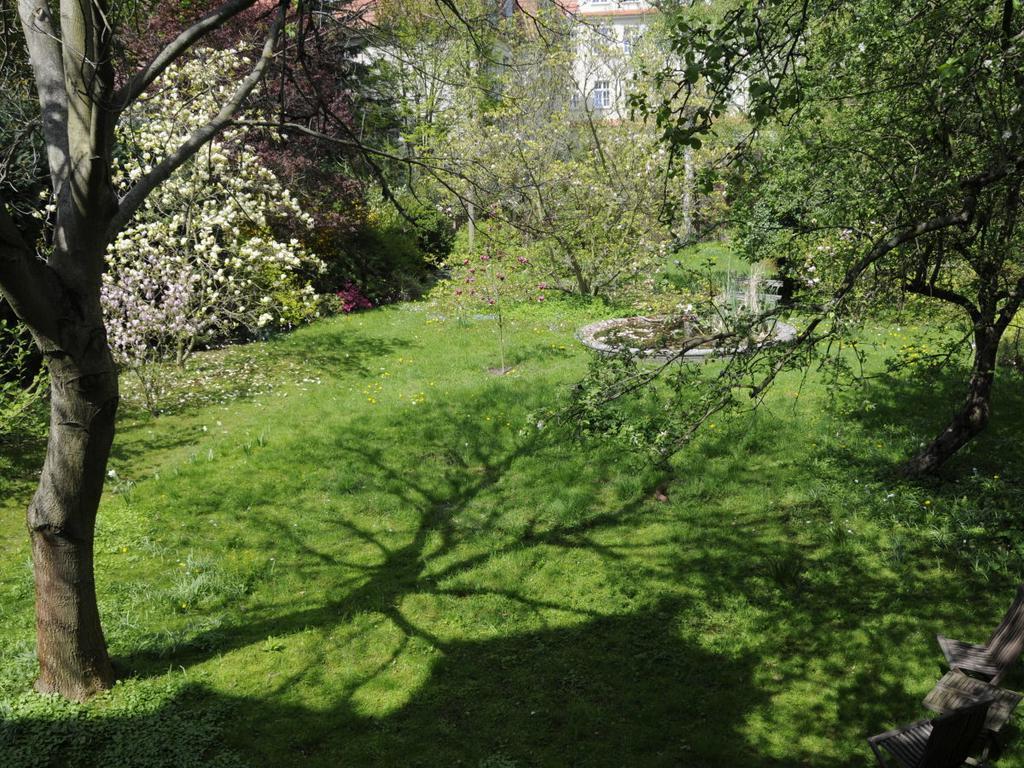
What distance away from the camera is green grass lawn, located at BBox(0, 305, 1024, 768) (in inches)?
192

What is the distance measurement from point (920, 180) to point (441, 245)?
57.9 ft

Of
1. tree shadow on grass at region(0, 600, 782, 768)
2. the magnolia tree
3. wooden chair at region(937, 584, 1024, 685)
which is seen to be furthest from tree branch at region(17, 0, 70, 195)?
wooden chair at region(937, 584, 1024, 685)

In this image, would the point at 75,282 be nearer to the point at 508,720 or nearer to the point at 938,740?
the point at 508,720

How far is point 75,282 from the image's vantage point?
4.32 meters

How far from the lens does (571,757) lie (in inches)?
185

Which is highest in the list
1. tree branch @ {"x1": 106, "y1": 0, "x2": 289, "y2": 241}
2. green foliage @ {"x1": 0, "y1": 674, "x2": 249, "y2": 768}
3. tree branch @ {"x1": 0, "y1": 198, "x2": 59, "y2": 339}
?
tree branch @ {"x1": 106, "y1": 0, "x2": 289, "y2": 241}

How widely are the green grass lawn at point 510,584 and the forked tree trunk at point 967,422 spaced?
297 millimetres

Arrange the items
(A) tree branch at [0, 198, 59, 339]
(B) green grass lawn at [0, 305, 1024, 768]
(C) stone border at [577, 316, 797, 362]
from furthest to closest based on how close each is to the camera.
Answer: (C) stone border at [577, 316, 797, 362] < (B) green grass lawn at [0, 305, 1024, 768] < (A) tree branch at [0, 198, 59, 339]

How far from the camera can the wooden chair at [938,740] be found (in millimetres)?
3799

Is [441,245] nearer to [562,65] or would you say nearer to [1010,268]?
[562,65]

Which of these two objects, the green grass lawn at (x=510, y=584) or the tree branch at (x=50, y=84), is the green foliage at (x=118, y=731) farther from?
the tree branch at (x=50, y=84)

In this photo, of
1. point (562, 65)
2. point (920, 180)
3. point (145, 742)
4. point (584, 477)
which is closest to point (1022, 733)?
point (920, 180)

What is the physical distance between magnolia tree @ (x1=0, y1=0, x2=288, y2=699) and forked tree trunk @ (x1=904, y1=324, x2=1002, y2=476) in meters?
6.89

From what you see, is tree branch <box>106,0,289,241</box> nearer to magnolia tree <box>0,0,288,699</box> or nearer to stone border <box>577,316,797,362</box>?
magnolia tree <box>0,0,288,699</box>
